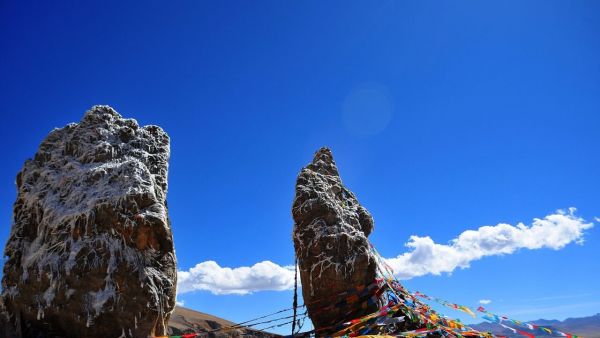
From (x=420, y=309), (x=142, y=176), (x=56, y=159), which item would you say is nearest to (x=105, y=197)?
(x=142, y=176)

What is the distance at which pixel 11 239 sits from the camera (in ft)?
26.9

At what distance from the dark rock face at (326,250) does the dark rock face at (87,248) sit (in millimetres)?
3174

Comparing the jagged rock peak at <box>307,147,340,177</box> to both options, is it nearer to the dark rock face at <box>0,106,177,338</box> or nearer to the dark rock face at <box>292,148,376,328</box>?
the dark rock face at <box>292,148,376,328</box>

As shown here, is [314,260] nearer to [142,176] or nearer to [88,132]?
[142,176]

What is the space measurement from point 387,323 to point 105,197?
6067 mm

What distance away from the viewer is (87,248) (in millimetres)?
7438

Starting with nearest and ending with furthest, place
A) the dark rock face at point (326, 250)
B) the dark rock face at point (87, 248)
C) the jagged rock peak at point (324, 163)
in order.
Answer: the dark rock face at point (87, 248) → the dark rock face at point (326, 250) → the jagged rock peak at point (324, 163)

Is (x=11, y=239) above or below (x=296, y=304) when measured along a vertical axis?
above

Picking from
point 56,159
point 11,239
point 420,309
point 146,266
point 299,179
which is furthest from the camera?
point 299,179

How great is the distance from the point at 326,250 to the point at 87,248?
4929mm

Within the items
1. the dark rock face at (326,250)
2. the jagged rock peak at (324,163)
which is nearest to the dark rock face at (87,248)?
the dark rock face at (326,250)

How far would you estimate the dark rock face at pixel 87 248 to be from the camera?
23.4 feet

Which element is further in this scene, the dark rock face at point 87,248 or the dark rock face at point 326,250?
the dark rock face at point 326,250

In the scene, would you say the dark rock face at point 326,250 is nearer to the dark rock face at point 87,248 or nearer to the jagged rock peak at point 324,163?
the jagged rock peak at point 324,163
